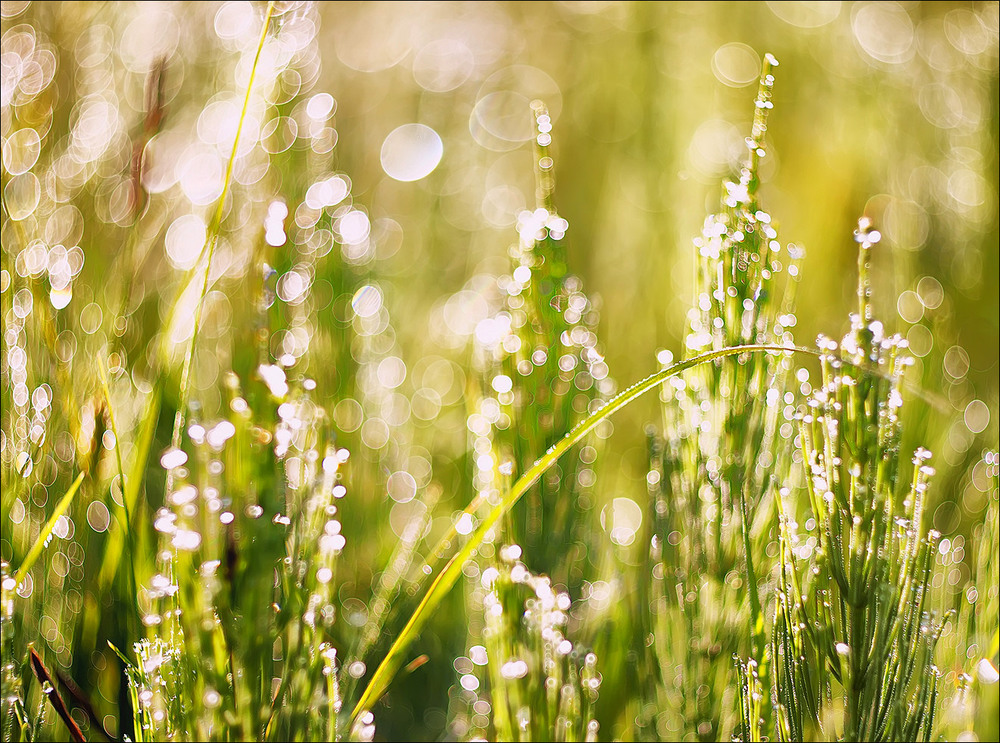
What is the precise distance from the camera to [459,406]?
2.74 feet

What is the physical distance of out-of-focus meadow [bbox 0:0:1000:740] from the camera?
0.33 metres

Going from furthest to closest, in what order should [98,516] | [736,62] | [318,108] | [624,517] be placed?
[736,62] → [624,517] → [318,108] → [98,516]

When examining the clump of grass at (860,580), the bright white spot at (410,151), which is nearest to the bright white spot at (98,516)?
the clump of grass at (860,580)

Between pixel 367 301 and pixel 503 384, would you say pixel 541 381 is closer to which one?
pixel 503 384

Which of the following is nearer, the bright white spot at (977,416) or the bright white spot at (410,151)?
the bright white spot at (977,416)

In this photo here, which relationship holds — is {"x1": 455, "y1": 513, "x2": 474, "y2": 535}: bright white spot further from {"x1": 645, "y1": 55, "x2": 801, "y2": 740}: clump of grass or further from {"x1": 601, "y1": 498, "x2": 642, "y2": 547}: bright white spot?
{"x1": 601, "y1": 498, "x2": 642, "y2": 547}: bright white spot

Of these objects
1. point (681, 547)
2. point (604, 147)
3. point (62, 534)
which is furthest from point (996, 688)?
point (604, 147)

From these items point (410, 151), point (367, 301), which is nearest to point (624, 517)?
point (367, 301)

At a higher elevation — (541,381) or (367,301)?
(367,301)

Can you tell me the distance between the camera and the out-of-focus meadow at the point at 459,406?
0.33 meters

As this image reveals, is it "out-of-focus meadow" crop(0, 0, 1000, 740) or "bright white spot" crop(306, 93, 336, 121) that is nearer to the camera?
"out-of-focus meadow" crop(0, 0, 1000, 740)

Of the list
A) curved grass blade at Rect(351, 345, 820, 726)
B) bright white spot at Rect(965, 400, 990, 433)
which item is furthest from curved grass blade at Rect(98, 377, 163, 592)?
bright white spot at Rect(965, 400, 990, 433)

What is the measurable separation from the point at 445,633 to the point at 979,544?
36 cm

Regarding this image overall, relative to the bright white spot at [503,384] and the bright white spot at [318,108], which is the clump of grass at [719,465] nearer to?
the bright white spot at [503,384]
